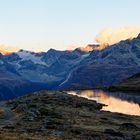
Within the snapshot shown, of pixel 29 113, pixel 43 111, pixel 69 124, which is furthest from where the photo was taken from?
pixel 43 111

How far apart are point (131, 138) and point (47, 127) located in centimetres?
1464

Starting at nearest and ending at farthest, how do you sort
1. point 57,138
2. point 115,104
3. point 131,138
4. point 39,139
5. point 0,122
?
1. point 39,139
2. point 57,138
3. point 131,138
4. point 0,122
5. point 115,104

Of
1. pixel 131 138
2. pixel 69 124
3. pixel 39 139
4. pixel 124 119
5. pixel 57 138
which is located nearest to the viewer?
pixel 39 139

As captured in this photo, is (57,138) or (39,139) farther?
(57,138)

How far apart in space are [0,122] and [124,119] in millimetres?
40105

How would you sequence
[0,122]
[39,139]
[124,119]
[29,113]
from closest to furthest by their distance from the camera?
[39,139]
[0,122]
[29,113]
[124,119]

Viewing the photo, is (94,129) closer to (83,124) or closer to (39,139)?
(83,124)

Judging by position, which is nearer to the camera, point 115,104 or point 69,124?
point 69,124

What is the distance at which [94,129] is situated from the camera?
7756 centimetres

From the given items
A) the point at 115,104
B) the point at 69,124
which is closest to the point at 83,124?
the point at 69,124

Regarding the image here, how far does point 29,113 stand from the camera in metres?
91.6

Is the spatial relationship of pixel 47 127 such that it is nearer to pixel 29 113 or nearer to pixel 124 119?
pixel 29 113

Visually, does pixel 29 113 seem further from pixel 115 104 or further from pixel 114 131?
pixel 115 104

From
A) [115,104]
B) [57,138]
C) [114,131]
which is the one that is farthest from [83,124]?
[115,104]
